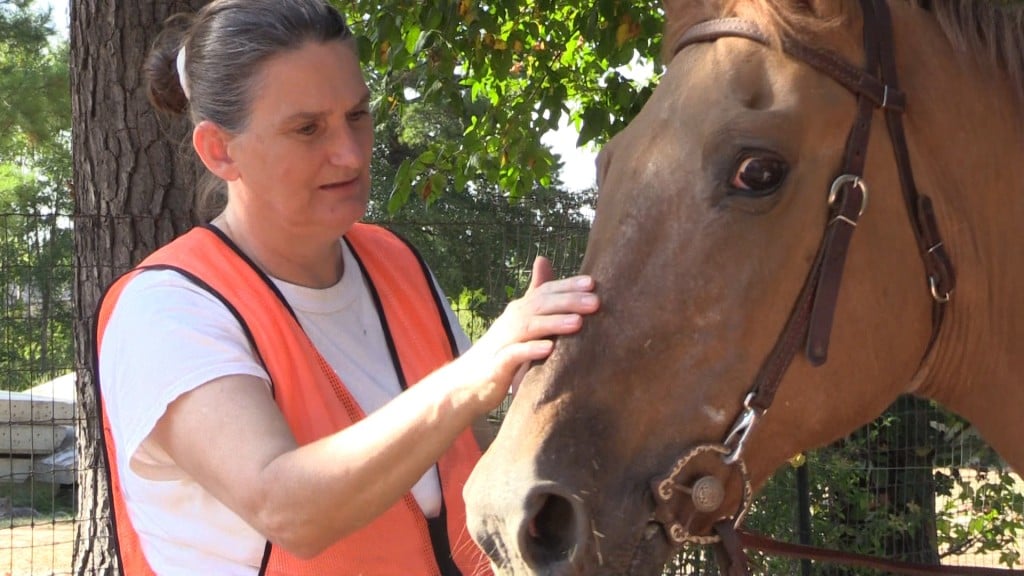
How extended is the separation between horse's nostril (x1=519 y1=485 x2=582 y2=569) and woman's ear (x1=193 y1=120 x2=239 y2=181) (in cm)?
109

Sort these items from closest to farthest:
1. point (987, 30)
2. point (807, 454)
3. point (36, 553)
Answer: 1. point (987, 30)
2. point (807, 454)
3. point (36, 553)

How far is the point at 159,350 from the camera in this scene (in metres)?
2.09

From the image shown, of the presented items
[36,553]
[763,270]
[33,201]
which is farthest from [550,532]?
[33,201]

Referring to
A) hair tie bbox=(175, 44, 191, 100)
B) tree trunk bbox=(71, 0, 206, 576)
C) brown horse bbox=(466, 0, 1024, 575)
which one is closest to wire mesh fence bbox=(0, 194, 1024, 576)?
tree trunk bbox=(71, 0, 206, 576)

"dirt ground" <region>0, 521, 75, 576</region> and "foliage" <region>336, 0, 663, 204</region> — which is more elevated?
"foliage" <region>336, 0, 663, 204</region>

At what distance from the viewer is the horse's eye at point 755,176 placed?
1.91 meters

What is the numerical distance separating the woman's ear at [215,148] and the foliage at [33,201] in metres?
2.94

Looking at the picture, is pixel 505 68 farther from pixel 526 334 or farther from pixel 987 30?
pixel 526 334

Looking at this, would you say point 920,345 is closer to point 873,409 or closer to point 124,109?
point 873,409

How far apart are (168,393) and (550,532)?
2.58 ft

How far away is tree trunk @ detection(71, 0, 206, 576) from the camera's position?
4512 millimetres

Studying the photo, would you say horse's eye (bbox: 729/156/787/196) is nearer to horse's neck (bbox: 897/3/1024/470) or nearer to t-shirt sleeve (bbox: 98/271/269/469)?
horse's neck (bbox: 897/3/1024/470)

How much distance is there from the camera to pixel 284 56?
2.30 m

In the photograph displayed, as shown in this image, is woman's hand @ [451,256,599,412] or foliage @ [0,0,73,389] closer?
woman's hand @ [451,256,599,412]
